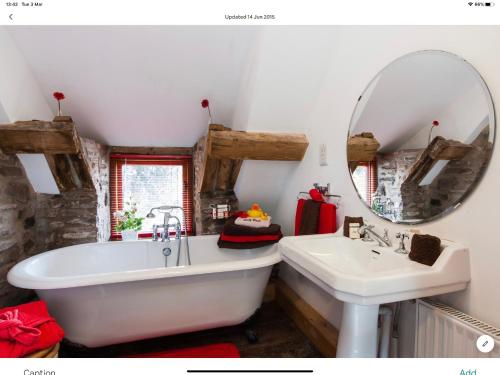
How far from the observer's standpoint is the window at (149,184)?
2.84m

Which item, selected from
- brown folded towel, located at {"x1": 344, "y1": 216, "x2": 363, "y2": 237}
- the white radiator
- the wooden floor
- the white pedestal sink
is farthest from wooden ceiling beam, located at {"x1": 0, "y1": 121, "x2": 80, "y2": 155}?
the white radiator

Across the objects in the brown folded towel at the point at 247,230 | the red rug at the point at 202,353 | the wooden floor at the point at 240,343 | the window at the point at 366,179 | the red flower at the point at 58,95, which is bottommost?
the wooden floor at the point at 240,343

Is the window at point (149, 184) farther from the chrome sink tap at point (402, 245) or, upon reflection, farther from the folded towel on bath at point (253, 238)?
the chrome sink tap at point (402, 245)

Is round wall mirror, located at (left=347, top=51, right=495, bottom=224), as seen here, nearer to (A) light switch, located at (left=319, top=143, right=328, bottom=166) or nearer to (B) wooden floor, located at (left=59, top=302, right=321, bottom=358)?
(A) light switch, located at (left=319, top=143, right=328, bottom=166)

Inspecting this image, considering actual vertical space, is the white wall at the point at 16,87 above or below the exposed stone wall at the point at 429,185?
above

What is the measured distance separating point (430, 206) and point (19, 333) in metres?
1.80

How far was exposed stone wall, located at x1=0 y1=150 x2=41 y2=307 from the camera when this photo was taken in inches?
66.9

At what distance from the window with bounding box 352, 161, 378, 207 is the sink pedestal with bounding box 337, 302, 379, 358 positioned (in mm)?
564

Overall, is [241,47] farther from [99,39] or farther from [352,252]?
[352,252]

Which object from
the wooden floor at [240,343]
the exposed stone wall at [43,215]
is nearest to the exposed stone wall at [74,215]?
the exposed stone wall at [43,215]

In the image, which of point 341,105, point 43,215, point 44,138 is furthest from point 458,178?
point 43,215

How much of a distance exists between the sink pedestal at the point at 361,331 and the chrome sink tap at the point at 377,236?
1.01 feet

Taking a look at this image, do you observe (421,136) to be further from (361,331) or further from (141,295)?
(141,295)
